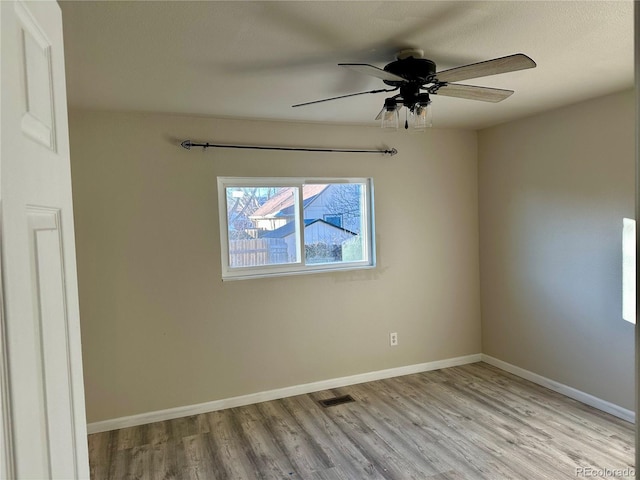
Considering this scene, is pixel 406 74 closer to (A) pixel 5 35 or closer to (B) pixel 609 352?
(A) pixel 5 35

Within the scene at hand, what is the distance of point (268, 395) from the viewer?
3.42 meters

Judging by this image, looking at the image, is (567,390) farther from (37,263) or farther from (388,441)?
(37,263)

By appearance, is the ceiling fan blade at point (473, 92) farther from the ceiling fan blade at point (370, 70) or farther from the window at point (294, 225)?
the window at point (294, 225)

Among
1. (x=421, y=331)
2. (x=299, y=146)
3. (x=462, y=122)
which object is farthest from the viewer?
(x=421, y=331)

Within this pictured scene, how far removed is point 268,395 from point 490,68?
290 centimetres

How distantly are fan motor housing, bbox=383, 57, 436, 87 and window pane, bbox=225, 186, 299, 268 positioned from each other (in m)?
1.68

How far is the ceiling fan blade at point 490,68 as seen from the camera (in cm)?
165

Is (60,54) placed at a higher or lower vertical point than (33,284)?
higher

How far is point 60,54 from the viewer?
0.99m

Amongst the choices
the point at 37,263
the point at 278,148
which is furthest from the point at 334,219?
the point at 37,263

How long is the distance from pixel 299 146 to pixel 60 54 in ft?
8.36

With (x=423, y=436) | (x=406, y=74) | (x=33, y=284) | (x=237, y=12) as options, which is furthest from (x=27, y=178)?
(x=423, y=436)

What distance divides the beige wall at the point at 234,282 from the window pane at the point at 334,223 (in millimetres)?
164

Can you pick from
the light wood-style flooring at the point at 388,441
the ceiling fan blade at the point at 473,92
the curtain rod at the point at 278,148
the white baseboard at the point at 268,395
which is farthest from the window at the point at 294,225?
the ceiling fan blade at the point at 473,92
